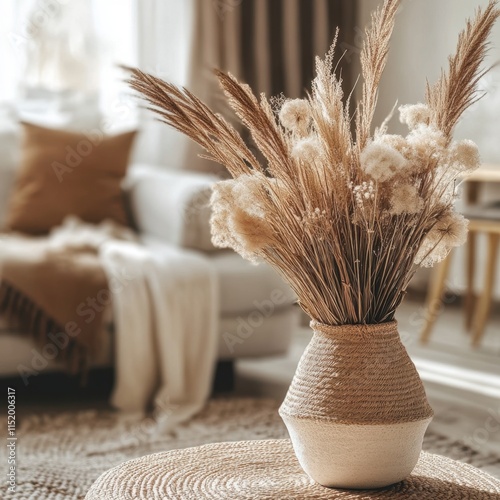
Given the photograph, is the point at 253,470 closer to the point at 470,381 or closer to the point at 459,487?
the point at 459,487

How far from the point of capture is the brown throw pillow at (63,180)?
325 centimetres

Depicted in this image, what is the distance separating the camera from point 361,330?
1.11 meters

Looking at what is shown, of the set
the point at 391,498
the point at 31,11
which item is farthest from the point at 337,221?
the point at 31,11

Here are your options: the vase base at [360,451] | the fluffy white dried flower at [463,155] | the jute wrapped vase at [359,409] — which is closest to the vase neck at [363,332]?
the jute wrapped vase at [359,409]

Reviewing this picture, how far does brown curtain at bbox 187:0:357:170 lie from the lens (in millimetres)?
4199

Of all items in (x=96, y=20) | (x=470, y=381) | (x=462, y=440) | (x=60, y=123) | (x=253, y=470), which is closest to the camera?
(x=253, y=470)

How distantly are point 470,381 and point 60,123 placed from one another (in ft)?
6.02

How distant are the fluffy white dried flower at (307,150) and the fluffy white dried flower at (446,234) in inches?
7.0

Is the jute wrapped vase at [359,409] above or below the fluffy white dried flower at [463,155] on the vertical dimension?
below

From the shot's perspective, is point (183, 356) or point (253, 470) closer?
point (253, 470)

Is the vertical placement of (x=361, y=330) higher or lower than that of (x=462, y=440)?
higher

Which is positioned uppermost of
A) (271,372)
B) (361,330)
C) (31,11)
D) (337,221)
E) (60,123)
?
(31,11)

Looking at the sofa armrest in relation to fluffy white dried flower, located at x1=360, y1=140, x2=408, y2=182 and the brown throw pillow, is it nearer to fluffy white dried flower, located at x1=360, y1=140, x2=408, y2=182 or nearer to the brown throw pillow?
the brown throw pillow

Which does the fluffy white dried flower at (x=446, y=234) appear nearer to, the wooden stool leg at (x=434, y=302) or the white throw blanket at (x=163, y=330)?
the white throw blanket at (x=163, y=330)
